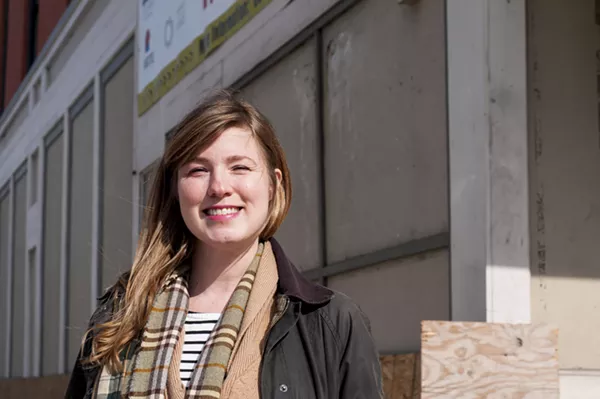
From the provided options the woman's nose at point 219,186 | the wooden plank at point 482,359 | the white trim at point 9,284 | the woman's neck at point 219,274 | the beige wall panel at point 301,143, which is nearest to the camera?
the woman's nose at point 219,186

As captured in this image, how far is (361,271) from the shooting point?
263 inches

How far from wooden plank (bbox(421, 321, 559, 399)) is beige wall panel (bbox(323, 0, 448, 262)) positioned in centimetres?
96

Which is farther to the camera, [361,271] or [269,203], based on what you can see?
[361,271]

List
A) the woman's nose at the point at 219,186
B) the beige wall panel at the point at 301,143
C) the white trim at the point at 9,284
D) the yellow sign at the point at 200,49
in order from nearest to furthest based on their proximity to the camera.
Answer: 1. the woman's nose at the point at 219,186
2. the beige wall panel at the point at 301,143
3. the yellow sign at the point at 200,49
4. the white trim at the point at 9,284

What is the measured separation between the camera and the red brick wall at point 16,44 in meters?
23.4

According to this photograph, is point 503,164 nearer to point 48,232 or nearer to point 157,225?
point 157,225

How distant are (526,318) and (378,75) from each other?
191 centimetres

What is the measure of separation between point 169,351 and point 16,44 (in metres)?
23.0

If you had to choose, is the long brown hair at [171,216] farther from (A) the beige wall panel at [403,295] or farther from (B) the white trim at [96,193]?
(B) the white trim at [96,193]

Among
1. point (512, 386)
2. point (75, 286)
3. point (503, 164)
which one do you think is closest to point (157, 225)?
point (512, 386)

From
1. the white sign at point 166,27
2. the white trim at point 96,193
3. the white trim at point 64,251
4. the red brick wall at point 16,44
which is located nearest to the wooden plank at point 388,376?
the white sign at point 166,27

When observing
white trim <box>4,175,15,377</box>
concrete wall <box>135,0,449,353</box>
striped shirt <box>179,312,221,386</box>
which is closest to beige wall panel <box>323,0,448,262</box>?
concrete wall <box>135,0,449,353</box>

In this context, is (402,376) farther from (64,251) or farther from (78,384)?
(64,251)

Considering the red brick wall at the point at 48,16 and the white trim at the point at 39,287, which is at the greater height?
the red brick wall at the point at 48,16
